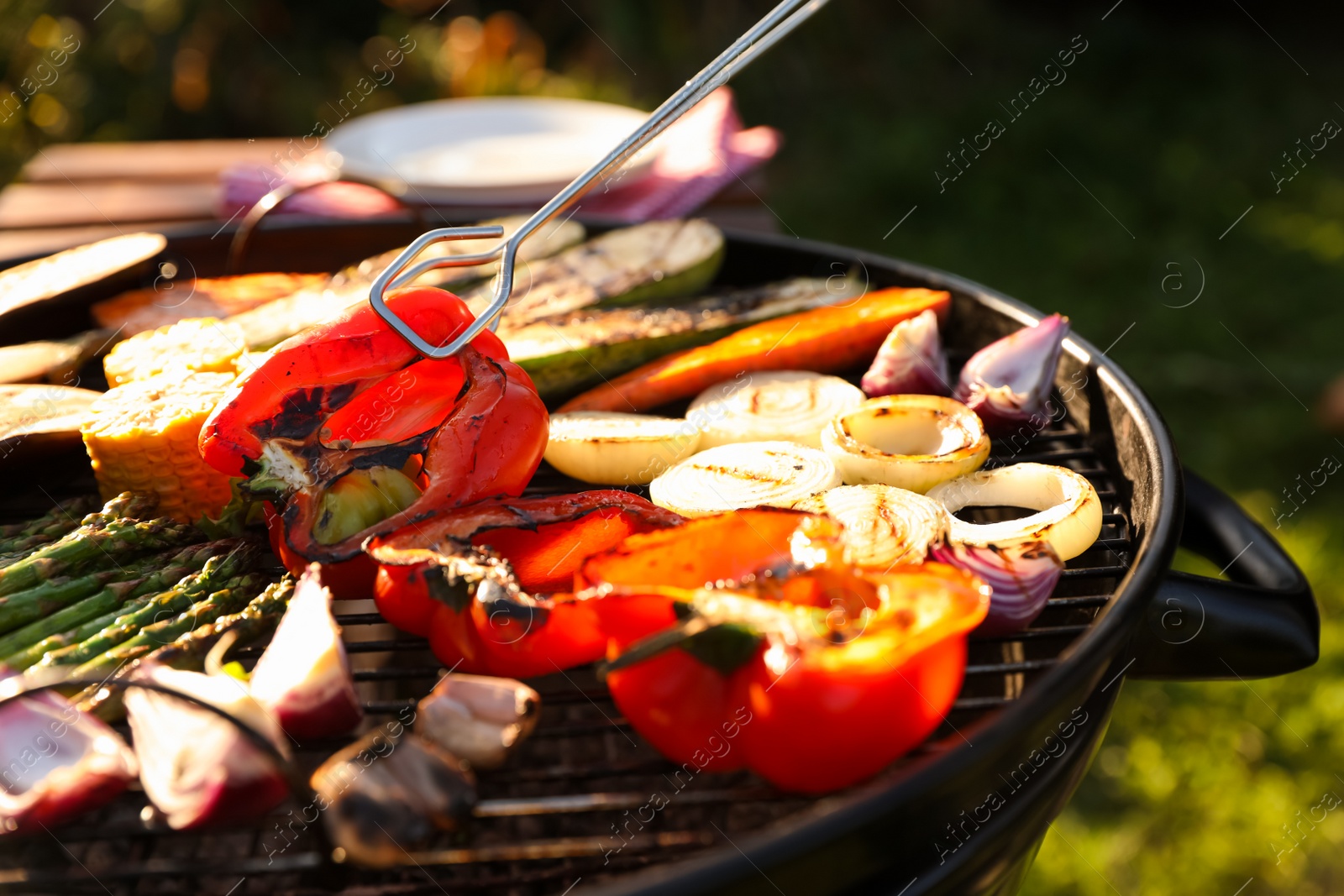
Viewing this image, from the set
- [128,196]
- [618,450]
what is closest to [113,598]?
[618,450]

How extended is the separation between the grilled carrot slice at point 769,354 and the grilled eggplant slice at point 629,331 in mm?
41

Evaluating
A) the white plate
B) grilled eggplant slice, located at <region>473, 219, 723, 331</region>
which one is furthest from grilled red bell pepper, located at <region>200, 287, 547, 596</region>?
the white plate

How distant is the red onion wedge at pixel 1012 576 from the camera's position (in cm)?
176

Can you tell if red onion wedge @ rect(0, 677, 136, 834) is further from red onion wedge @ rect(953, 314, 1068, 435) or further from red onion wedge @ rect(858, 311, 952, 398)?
red onion wedge @ rect(953, 314, 1068, 435)

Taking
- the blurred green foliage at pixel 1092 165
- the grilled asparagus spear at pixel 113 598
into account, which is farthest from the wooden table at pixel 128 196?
the blurred green foliage at pixel 1092 165

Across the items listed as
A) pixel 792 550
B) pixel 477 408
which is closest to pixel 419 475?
pixel 477 408

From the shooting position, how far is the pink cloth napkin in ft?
13.5

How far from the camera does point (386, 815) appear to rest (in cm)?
130

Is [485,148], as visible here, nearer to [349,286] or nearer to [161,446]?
[349,286]

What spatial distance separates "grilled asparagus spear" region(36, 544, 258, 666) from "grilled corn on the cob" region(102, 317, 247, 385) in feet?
1.76

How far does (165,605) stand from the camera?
1.86m

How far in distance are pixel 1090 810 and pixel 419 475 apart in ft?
9.51

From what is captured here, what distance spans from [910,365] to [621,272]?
97cm

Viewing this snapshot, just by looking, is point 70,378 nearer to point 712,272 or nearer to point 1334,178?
point 712,272
